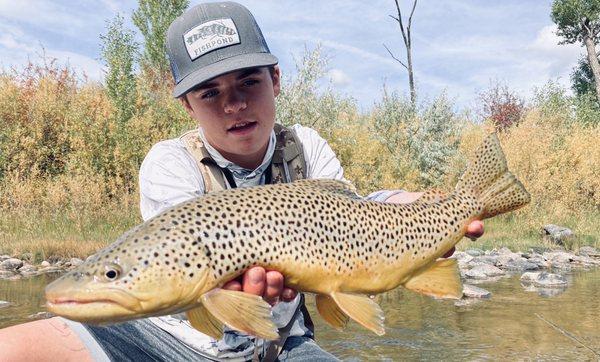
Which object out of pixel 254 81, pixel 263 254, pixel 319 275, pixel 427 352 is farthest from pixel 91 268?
pixel 427 352

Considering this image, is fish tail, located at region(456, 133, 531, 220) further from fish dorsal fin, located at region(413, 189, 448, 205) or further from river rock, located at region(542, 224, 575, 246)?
river rock, located at region(542, 224, 575, 246)

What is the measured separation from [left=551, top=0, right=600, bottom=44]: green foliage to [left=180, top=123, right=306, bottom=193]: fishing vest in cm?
3079

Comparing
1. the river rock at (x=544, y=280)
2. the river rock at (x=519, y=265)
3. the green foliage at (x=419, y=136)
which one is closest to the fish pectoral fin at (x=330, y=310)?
the river rock at (x=544, y=280)

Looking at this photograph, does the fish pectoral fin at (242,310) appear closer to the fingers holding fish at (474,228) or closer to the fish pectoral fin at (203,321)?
the fish pectoral fin at (203,321)

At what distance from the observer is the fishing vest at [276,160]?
3129 mm

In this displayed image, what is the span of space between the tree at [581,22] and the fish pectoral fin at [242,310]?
105 feet

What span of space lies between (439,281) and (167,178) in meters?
1.38

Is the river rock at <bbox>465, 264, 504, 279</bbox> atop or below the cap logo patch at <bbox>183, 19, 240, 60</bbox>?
below

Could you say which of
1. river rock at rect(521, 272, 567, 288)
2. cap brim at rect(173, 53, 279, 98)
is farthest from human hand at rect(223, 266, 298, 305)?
river rock at rect(521, 272, 567, 288)

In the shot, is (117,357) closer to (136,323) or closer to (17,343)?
(136,323)

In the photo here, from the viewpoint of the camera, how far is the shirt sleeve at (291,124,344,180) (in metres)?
3.44

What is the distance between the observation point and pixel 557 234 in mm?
15336

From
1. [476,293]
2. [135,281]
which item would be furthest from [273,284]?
[476,293]

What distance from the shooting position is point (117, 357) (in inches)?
105
